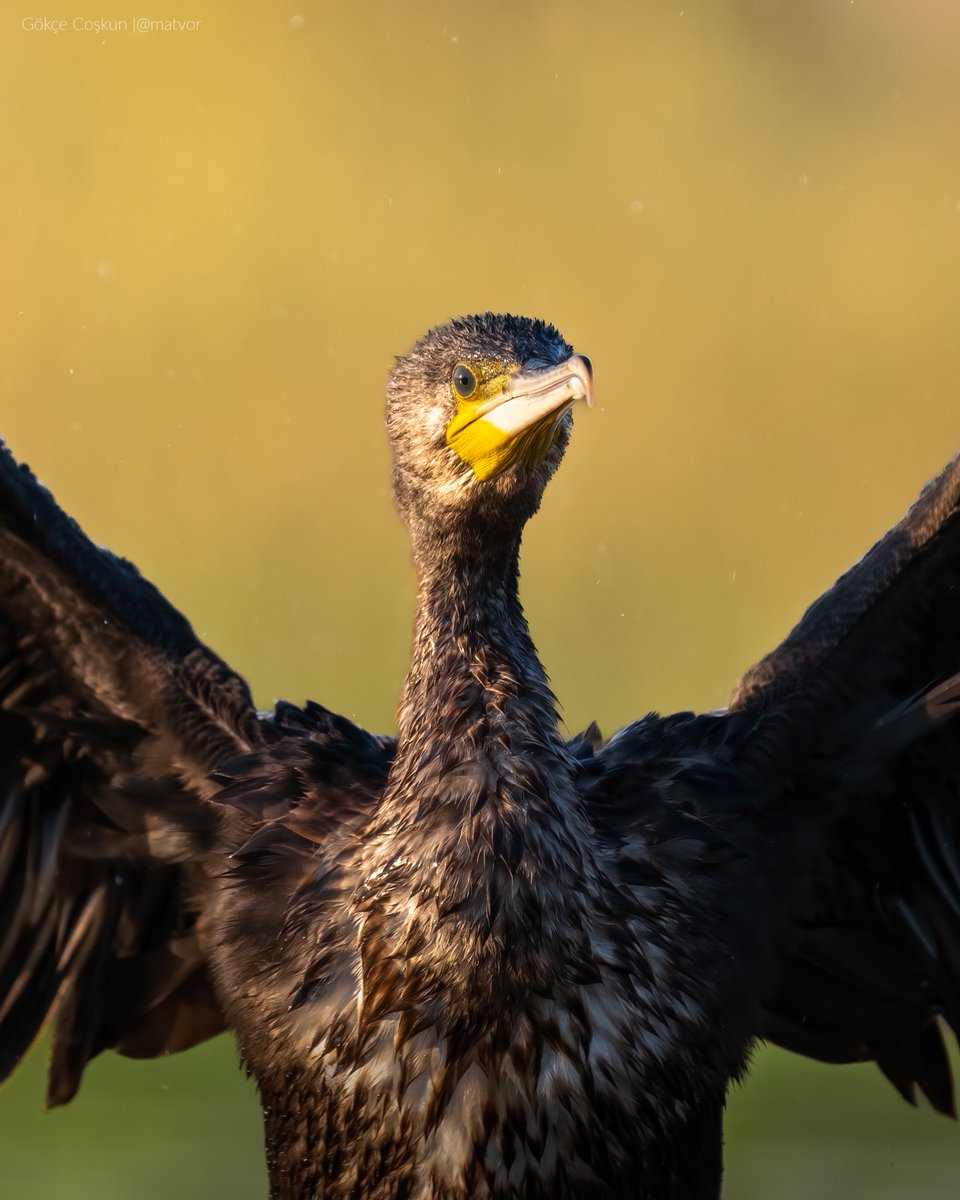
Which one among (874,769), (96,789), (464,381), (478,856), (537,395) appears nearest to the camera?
(478,856)

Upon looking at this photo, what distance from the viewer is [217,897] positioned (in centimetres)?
404

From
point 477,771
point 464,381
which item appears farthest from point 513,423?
point 477,771

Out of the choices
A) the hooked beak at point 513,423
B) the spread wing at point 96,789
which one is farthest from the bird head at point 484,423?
the spread wing at point 96,789

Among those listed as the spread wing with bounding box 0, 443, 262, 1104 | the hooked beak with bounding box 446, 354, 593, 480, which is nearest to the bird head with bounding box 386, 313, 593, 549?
the hooked beak with bounding box 446, 354, 593, 480

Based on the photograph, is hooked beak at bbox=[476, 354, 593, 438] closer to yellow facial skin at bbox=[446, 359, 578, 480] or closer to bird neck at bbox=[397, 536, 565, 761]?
yellow facial skin at bbox=[446, 359, 578, 480]

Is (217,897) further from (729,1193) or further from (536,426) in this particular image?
(729,1193)

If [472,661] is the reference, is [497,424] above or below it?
above

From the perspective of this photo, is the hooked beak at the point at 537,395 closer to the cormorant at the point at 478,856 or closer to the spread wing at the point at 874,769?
the cormorant at the point at 478,856

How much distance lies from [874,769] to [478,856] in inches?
42.7

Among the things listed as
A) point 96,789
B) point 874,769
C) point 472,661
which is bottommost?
A: point 874,769

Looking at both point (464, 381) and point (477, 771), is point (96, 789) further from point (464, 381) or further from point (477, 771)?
point (464, 381)

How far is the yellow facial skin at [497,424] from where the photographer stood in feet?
11.3

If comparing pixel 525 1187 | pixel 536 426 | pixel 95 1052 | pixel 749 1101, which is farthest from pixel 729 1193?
pixel 536 426

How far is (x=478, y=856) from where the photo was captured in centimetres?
328
